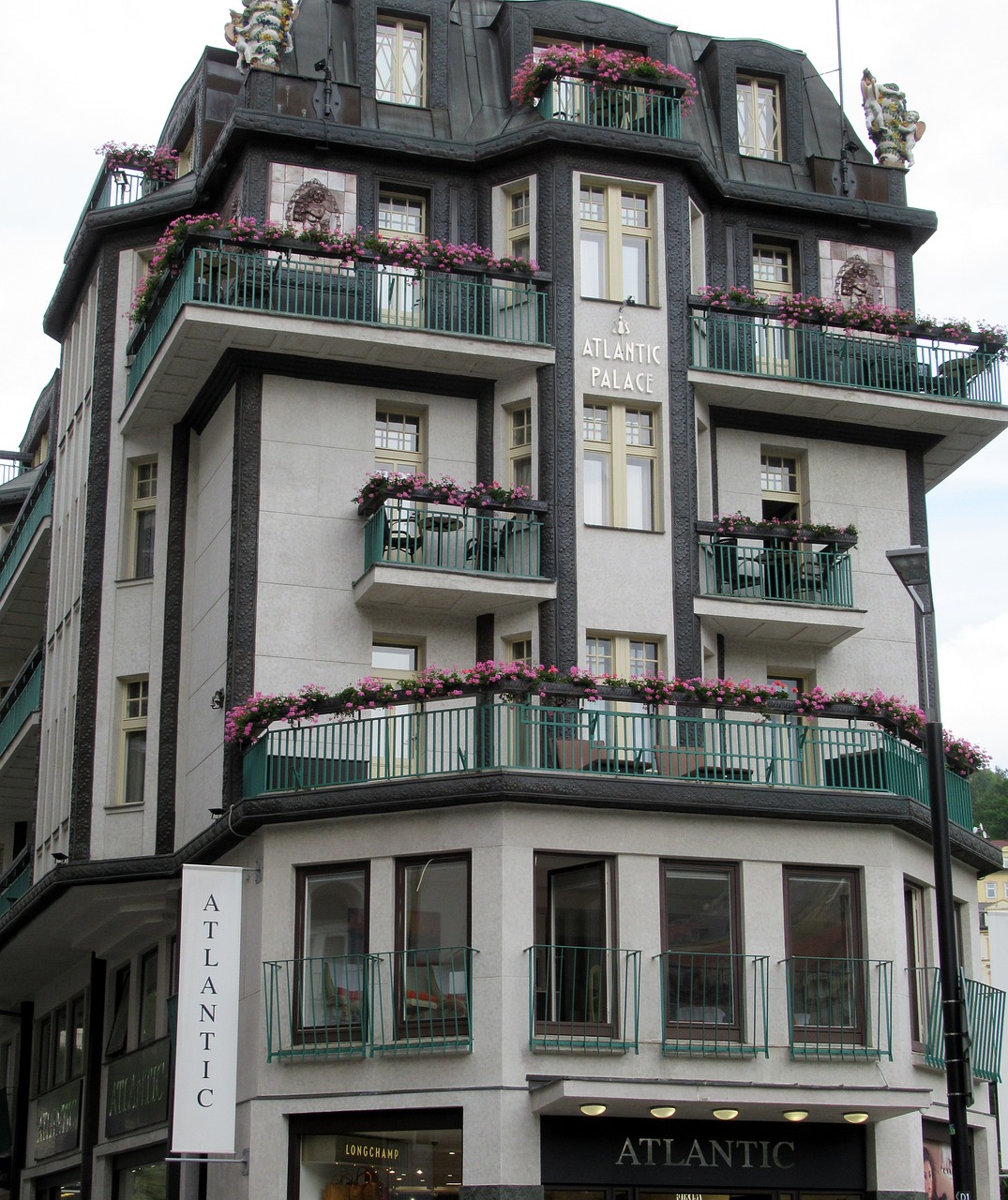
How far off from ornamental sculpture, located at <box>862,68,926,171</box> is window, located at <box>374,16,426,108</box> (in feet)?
25.7

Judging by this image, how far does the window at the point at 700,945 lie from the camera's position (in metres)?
26.5

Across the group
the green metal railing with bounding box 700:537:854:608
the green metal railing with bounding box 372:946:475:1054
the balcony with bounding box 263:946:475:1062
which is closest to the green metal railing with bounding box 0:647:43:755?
the balcony with bounding box 263:946:475:1062

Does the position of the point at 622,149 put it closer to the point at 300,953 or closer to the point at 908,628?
the point at 908,628

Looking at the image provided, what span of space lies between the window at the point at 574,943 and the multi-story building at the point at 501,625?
66 mm

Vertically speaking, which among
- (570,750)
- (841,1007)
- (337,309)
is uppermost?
(337,309)

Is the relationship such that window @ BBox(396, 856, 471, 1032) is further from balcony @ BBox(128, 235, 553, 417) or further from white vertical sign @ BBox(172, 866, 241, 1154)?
balcony @ BBox(128, 235, 553, 417)

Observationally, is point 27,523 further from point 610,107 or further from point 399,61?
point 610,107

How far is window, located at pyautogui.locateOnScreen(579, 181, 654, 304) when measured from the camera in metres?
32.0

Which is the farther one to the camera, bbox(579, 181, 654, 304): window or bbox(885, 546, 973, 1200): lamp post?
bbox(579, 181, 654, 304): window

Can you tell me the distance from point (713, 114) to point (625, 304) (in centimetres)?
568

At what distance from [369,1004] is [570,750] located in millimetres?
4306

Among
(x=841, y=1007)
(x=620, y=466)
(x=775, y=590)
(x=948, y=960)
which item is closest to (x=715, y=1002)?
(x=841, y=1007)

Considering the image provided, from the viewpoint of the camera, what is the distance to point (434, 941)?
26.6 m

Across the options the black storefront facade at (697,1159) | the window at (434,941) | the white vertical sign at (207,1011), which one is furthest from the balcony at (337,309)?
the black storefront facade at (697,1159)
